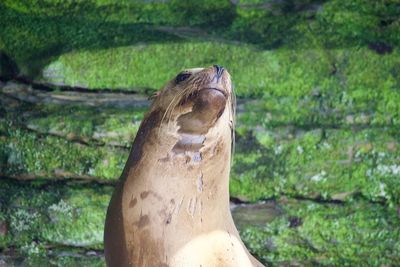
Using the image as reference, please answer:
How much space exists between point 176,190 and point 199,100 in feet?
1.18

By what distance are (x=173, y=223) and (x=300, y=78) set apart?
1860mm

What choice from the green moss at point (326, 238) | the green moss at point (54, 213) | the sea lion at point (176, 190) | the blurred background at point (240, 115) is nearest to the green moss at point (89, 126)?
the blurred background at point (240, 115)

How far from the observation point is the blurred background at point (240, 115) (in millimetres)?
4156

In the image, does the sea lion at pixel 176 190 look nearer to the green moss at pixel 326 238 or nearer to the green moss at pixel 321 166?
the green moss at pixel 326 238

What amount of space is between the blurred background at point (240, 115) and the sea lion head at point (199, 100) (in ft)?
4.53

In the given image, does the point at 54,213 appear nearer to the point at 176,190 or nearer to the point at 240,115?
the point at 240,115

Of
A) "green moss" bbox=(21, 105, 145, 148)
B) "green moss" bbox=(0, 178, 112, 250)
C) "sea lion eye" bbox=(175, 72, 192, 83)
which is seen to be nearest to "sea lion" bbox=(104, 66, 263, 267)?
"sea lion eye" bbox=(175, 72, 192, 83)

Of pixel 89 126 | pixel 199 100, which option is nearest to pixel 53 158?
A: pixel 89 126

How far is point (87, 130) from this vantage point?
4.24m

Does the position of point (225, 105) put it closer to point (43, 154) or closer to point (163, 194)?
point (163, 194)

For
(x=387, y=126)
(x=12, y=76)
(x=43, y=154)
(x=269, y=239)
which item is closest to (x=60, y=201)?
(x=43, y=154)

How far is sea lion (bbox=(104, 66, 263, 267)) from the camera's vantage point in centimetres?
287

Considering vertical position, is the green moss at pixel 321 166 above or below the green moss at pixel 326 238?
above

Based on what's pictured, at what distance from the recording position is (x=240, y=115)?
171 inches
